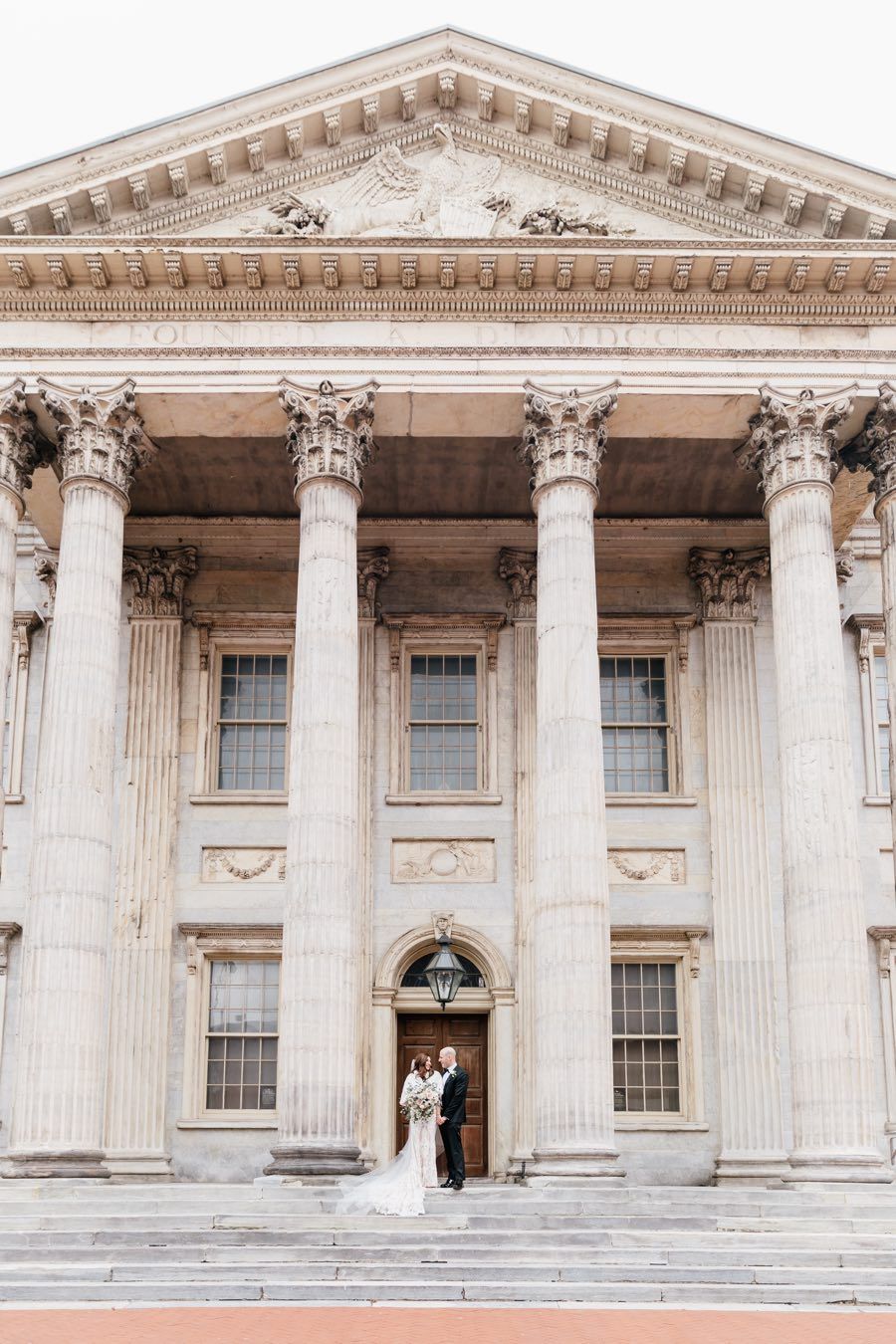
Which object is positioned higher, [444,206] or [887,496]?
[444,206]

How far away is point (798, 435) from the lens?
22.4m

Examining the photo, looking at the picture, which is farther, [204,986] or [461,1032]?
[461,1032]

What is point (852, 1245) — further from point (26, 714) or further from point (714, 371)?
point (26, 714)

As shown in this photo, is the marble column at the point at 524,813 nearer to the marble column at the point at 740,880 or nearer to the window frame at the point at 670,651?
the window frame at the point at 670,651

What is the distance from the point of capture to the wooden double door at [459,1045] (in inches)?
983

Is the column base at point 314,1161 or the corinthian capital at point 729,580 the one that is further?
the corinthian capital at point 729,580

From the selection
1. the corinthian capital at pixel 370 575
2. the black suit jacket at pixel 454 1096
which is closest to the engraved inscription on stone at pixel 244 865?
the corinthian capital at pixel 370 575

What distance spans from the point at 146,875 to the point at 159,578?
17.2 ft

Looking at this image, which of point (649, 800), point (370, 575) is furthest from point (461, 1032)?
point (370, 575)

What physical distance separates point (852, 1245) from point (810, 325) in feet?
43.5

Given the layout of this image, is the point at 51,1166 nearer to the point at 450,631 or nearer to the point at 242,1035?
the point at 242,1035

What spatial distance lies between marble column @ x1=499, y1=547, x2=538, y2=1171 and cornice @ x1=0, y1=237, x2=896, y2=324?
5.50 meters

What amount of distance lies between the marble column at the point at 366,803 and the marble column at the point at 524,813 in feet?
7.62

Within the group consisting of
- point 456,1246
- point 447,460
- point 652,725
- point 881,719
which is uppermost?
point 447,460
